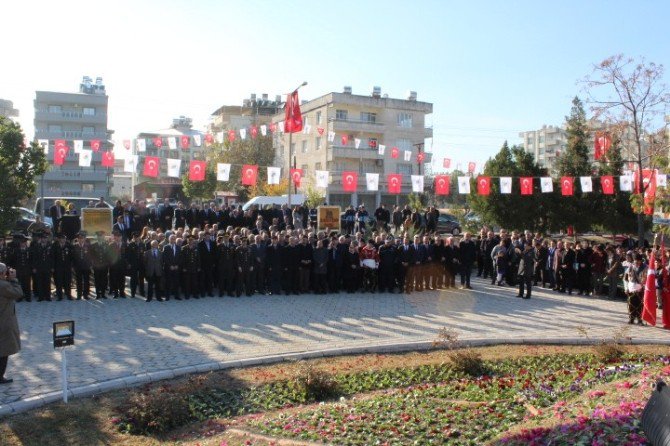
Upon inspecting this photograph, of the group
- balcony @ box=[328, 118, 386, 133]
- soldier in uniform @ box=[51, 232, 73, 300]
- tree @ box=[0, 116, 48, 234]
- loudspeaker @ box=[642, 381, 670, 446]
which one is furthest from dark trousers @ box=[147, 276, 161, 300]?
balcony @ box=[328, 118, 386, 133]

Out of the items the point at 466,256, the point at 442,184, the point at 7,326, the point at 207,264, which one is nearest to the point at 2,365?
the point at 7,326

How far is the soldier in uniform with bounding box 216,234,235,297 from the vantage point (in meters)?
19.4

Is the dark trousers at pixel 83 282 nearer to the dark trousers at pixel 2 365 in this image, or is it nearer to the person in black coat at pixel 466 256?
the dark trousers at pixel 2 365

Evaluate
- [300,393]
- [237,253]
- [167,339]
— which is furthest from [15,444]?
[237,253]

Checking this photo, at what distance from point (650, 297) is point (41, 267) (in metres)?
16.4

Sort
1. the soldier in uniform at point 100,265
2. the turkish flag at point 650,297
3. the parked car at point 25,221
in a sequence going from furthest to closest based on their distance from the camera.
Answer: the parked car at point 25,221 → the soldier in uniform at point 100,265 → the turkish flag at point 650,297

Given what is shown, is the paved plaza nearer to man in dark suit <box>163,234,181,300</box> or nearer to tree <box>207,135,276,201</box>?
man in dark suit <box>163,234,181,300</box>

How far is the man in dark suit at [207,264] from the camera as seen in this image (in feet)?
63.3

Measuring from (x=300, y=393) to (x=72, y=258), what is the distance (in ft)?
36.7

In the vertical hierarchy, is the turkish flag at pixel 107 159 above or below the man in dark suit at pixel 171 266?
above

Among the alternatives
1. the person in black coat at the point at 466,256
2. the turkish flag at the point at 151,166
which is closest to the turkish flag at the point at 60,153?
the turkish flag at the point at 151,166

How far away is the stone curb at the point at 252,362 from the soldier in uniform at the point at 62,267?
8.87m

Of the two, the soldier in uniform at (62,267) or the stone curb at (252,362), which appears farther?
the soldier in uniform at (62,267)

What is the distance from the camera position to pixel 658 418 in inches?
248
